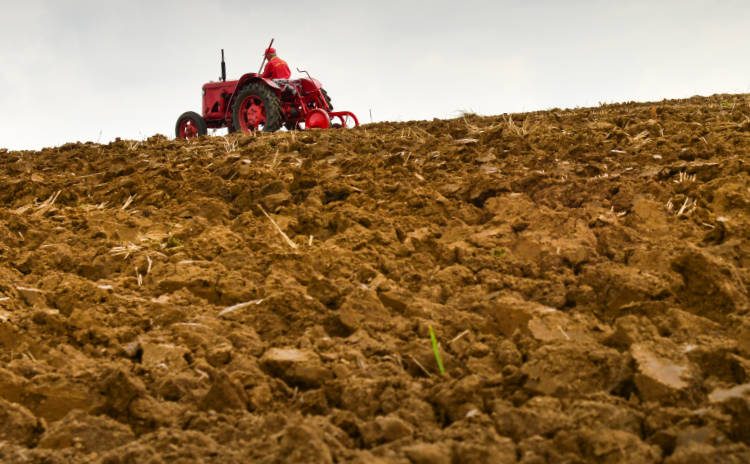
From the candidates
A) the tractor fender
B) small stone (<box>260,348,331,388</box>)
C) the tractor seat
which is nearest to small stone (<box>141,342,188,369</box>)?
small stone (<box>260,348,331,388</box>)

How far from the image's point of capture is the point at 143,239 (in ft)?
12.4

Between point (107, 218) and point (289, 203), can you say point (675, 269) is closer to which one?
point (289, 203)

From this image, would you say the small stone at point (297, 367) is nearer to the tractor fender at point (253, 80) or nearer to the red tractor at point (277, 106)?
the red tractor at point (277, 106)

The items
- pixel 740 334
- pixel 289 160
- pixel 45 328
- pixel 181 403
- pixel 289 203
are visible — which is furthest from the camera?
pixel 289 160

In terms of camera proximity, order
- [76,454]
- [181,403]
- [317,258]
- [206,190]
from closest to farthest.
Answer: [76,454] → [181,403] → [317,258] → [206,190]

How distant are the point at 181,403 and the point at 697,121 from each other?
16.9 ft

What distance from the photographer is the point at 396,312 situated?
8.96 ft

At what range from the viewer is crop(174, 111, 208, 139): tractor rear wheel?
40.7ft

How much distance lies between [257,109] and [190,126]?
8.63ft

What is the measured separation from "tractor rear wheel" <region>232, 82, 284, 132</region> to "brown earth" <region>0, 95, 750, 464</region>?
18.2ft

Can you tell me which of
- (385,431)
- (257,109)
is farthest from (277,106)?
(385,431)

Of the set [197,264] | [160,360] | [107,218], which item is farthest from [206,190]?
[160,360]

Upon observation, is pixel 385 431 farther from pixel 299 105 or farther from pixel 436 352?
pixel 299 105

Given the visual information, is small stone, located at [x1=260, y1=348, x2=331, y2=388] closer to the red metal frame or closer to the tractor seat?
the red metal frame
